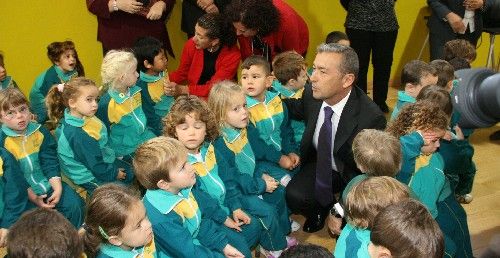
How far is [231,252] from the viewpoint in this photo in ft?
8.13

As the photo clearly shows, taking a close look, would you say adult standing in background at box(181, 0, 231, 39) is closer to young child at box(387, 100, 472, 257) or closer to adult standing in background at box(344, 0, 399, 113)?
adult standing in background at box(344, 0, 399, 113)

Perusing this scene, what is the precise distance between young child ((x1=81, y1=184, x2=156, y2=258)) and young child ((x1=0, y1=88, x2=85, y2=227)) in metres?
0.96

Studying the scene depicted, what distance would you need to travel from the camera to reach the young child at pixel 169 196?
2230 millimetres

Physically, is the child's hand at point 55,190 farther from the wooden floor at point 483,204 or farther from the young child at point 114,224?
the wooden floor at point 483,204

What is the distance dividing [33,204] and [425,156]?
1832 mm

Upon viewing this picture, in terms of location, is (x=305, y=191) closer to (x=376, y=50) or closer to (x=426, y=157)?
(x=426, y=157)

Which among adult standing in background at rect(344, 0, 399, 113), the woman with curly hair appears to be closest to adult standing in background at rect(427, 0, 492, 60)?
adult standing in background at rect(344, 0, 399, 113)

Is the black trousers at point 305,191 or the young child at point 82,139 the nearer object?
the young child at point 82,139

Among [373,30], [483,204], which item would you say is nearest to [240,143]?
[483,204]

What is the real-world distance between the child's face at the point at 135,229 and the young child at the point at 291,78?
5.18 feet

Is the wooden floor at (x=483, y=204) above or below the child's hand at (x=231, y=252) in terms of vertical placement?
below

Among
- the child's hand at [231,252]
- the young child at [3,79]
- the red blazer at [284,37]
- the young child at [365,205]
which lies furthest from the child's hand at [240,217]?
the young child at [3,79]

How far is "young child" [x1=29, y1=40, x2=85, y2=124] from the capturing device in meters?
4.04

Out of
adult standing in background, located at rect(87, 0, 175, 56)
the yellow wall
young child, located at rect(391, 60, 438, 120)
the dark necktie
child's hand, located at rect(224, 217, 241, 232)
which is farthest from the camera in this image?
the yellow wall
